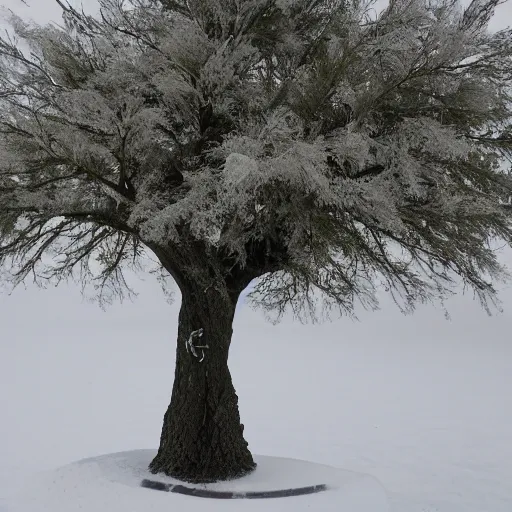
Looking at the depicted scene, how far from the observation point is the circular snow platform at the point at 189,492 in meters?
→ 5.49

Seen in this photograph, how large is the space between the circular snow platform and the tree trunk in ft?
0.59

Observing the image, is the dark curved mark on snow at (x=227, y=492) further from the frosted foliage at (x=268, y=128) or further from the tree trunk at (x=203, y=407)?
the frosted foliage at (x=268, y=128)

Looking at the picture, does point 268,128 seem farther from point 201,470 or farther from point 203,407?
point 201,470

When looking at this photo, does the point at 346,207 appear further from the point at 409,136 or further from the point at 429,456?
the point at 429,456

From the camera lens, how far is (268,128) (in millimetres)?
5129

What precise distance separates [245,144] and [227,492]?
289 centimetres

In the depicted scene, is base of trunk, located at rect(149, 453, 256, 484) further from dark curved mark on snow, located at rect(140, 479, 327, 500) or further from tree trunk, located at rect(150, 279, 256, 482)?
dark curved mark on snow, located at rect(140, 479, 327, 500)

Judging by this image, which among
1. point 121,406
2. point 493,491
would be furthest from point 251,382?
point 493,491

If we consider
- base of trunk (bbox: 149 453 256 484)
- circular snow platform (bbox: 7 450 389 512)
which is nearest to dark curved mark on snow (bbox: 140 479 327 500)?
circular snow platform (bbox: 7 450 389 512)

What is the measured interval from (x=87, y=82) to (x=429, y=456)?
7003 mm

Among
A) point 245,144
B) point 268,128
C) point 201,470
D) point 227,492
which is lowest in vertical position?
point 227,492

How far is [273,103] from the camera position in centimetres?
560

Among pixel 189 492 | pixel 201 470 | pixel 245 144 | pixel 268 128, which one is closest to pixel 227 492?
pixel 189 492

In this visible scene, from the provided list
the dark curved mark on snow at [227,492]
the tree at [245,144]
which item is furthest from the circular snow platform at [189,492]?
the tree at [245,144]
